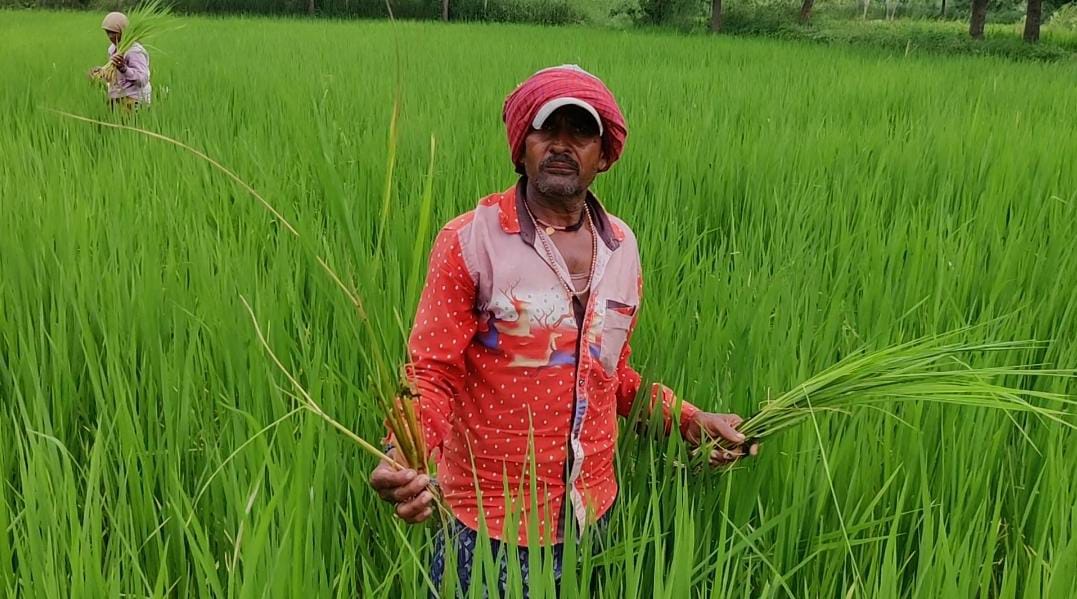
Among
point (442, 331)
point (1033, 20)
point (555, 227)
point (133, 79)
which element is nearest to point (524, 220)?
point (555, 227)

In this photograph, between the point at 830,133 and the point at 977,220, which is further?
the point at 830,133

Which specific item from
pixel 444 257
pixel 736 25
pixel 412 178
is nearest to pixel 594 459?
pixel 444 257

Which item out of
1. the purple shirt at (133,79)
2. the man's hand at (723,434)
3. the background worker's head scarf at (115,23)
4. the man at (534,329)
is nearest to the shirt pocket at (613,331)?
the man at (534,329)

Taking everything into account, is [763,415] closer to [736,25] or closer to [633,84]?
[633,84]

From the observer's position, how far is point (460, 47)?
766 centimetres

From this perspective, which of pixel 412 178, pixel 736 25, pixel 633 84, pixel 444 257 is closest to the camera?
pixel 444 257

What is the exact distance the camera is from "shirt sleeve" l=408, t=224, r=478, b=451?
31.7 inches

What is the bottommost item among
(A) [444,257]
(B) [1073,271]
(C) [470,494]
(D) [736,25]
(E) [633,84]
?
(C) [470,494]

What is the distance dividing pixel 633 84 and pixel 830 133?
1.96 metres

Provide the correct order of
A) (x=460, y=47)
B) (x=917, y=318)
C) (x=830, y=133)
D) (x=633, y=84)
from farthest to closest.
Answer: (x=460, y=47) < (x=633, y=84) < (x=830, y=133) < (x=917, y=318)

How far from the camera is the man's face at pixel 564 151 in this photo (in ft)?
2.59

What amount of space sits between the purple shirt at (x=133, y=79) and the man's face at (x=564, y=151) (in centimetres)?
315

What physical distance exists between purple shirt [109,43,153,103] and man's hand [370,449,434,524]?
3.27m

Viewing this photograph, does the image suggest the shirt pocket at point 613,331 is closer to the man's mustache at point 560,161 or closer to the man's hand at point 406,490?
the man's mustache at point 560,161
